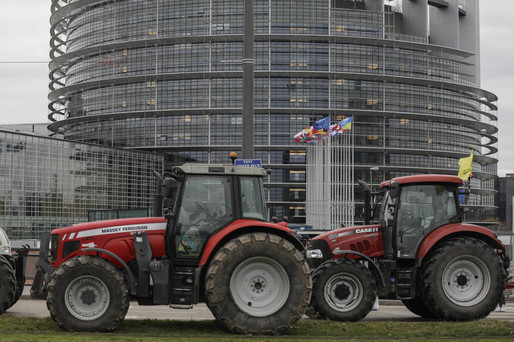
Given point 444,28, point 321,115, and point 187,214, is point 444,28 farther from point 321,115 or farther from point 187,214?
point 187,214

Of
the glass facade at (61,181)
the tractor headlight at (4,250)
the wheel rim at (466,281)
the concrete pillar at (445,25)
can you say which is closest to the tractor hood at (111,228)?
the tractor headlight at (4,250)

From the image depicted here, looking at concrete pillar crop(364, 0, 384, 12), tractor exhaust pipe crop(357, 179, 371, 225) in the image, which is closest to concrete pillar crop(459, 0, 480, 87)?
concrete pillar crop(364, 0, 384, 12)

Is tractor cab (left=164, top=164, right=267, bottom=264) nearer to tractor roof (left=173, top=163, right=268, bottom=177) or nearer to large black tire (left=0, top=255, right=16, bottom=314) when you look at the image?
tractor roof (left=173, top=163, right=268, bottom=177)

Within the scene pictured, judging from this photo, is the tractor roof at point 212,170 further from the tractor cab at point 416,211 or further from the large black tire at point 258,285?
the tractor cab at point 416,211

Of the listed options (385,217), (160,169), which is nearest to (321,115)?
(160,169)

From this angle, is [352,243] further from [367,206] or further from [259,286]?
[259,286]

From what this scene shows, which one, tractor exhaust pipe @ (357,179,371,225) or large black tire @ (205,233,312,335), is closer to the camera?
large black tire @ (205,233,312,335)

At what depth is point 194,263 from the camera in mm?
10836

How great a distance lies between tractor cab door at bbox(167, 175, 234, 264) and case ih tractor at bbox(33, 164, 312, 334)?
0.6 inches

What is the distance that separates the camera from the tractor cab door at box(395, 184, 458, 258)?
43.0ft

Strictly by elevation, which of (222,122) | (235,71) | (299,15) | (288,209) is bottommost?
(288,209)

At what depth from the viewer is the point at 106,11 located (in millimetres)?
94438

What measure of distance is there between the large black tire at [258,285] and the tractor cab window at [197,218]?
0.44 meters

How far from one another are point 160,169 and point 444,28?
159ft
